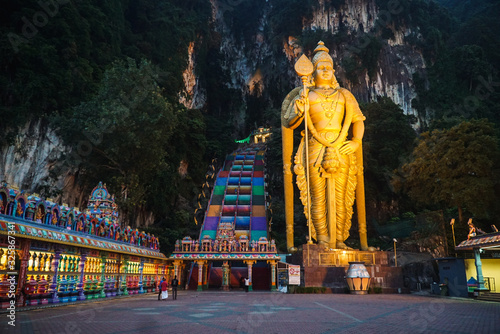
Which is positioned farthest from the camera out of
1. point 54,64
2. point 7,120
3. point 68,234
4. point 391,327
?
point 54,64

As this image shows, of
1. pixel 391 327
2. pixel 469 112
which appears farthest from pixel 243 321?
pixel 469 112

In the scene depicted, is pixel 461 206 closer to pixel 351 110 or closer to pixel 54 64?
pixel 351 110

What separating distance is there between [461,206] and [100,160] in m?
17.4

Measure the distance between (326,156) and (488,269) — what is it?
628 cm

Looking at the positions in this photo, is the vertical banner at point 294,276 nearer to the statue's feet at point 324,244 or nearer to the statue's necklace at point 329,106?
the statue's feet at point 324,244

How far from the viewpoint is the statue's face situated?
46.3 feet

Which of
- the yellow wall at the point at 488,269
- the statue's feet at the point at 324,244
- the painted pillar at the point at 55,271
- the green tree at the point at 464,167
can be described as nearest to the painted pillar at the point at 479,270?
the yellow wall at the point at 488,269

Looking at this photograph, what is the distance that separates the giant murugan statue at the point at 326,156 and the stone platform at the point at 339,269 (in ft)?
2.22

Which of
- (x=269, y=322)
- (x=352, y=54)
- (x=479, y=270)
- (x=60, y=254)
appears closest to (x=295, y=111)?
(x=479, y=270)

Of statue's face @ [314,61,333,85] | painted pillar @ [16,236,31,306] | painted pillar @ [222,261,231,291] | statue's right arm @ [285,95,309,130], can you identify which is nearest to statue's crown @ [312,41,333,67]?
statue's face @ [314,61,333,85]

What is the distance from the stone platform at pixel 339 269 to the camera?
463 inches

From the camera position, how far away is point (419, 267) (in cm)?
1486

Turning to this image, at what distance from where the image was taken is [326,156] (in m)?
13.3

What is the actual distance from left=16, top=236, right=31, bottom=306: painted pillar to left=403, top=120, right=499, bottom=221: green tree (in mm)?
15307
